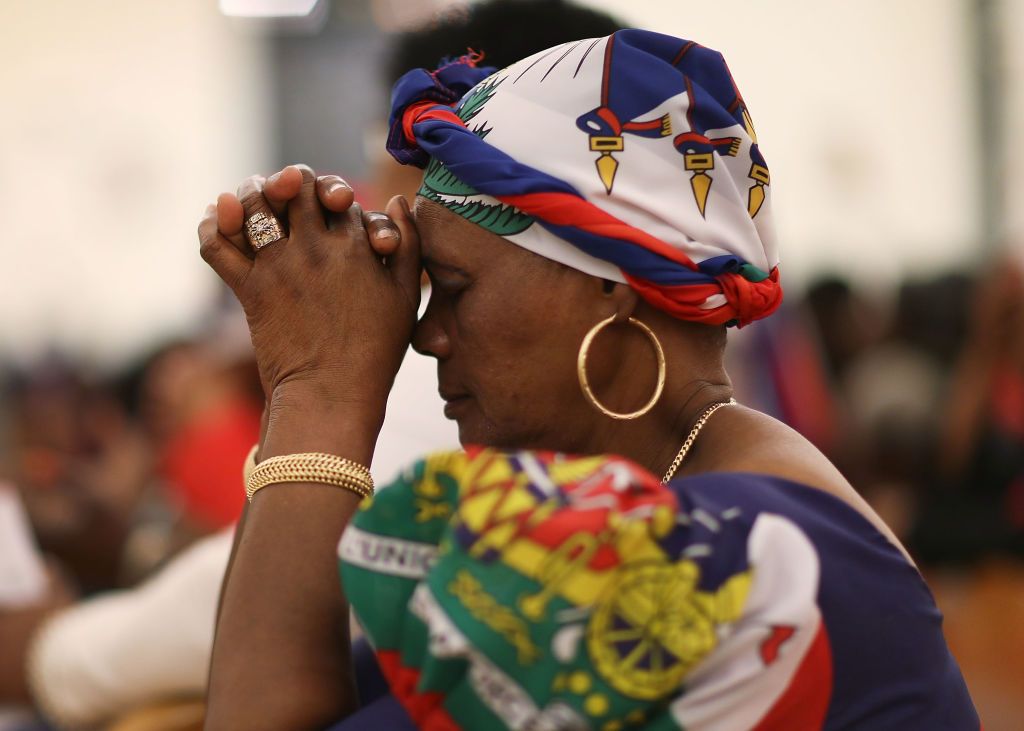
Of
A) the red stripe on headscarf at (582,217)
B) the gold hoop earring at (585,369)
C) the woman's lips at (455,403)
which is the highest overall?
the red stripe on headscarf at (582,217)

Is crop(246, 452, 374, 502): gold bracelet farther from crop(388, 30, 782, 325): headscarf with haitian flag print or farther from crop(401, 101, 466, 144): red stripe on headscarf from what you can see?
crop(401, 101, 466, 144): red stripe on headscarf

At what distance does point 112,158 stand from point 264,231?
31.1 feet

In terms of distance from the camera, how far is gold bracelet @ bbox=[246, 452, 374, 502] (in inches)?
55.9

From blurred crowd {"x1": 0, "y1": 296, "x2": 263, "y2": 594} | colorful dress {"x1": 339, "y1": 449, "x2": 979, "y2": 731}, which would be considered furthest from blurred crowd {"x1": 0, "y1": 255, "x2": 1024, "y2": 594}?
colorful dress {"x1": 339, "y1": 449, "x2": 979, "y2": 731}

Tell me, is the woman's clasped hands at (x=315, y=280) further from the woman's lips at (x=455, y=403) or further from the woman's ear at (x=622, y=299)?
the woman's ear at (x=622, y=299)

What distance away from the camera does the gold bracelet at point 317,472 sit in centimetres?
142

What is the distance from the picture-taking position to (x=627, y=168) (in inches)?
57.2

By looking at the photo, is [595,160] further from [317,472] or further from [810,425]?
[810,425]

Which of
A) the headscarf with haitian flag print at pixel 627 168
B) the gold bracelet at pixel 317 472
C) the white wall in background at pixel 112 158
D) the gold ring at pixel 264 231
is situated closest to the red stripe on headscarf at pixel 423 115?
the headscarf with haitian flag print at pixel 627 168

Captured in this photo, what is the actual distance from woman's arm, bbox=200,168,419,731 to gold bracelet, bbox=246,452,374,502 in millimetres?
10

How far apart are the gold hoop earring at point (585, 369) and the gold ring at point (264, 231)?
0.43m

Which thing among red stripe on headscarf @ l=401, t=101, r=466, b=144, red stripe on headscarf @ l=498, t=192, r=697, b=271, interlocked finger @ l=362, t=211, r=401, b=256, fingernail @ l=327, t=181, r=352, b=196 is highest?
red stripe on headscarf @ l=401, t=101, r=466, b=144

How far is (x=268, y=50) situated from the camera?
425 inches

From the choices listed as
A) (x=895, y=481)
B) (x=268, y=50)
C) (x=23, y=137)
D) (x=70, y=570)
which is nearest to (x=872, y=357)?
(x=895, y=481)
